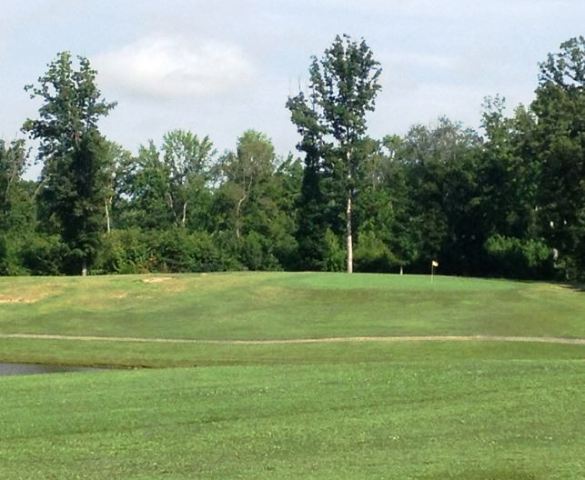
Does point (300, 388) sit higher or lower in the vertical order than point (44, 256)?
lower

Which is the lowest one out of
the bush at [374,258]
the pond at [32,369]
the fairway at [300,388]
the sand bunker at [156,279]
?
the pond at [32,369]

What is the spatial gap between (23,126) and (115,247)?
11559 millimetres

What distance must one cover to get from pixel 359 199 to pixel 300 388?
198ft

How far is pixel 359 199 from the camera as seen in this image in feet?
273

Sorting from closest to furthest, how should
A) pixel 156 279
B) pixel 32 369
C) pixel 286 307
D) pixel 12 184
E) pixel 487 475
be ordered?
pixel 487 475 → pixel 32 369 → pixel 286 307 → pixel 156 279 → pixel 12 184

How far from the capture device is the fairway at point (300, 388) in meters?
15.1

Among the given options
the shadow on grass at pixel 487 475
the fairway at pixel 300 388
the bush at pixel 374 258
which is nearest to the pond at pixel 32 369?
the fairway at pixel 300 388

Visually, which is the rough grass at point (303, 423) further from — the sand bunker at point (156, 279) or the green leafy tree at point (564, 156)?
the green leafy tree at point (564, 156)

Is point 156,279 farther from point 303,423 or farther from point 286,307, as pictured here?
point 303,423

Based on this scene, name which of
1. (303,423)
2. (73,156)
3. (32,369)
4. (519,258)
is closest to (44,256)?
(73,156)

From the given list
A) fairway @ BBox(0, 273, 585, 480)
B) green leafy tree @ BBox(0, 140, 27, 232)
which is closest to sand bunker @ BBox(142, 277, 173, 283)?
fairway @ BBox(0, 273, 585, 480)

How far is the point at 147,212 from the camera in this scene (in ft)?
378

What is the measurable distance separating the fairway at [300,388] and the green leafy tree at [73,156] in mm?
23806

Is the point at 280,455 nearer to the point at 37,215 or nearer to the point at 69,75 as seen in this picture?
the point at 69,75
